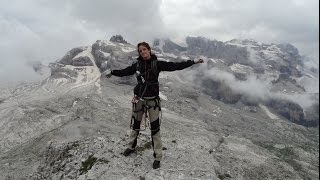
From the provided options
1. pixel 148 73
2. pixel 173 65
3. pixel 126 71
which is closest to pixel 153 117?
pixel 148 73

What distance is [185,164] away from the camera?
1150 inches

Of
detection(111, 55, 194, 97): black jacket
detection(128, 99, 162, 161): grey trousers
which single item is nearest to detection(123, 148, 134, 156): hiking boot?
detection(128, 99, 162, 161): grey trousers

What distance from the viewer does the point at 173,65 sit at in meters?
24.7

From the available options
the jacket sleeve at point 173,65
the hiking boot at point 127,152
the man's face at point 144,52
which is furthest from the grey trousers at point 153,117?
the man's face at point 144,52

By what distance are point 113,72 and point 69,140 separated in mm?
9205

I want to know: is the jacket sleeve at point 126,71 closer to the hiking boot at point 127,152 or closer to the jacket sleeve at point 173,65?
the jacket sleeve at point 173,65

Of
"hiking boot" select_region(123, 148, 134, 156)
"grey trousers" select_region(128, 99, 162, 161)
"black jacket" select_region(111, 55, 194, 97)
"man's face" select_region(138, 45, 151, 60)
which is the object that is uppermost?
"man's face" select_region(138, 45, 151, 60)

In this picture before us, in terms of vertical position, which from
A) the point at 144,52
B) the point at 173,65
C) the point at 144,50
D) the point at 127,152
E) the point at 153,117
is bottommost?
the point at 127,152

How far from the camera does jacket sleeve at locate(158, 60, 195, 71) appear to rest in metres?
24.4

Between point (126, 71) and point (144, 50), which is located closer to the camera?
point (144, 50)

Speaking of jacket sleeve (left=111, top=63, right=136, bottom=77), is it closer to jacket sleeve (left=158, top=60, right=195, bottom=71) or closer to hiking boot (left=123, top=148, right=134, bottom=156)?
jacket sleeve (left=158, top=60, right=195, bottom=71)

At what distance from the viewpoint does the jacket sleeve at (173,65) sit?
80.0ft

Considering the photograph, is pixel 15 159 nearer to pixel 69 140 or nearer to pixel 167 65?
pixel 69 140

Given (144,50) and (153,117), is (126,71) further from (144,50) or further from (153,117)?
(153,117)
